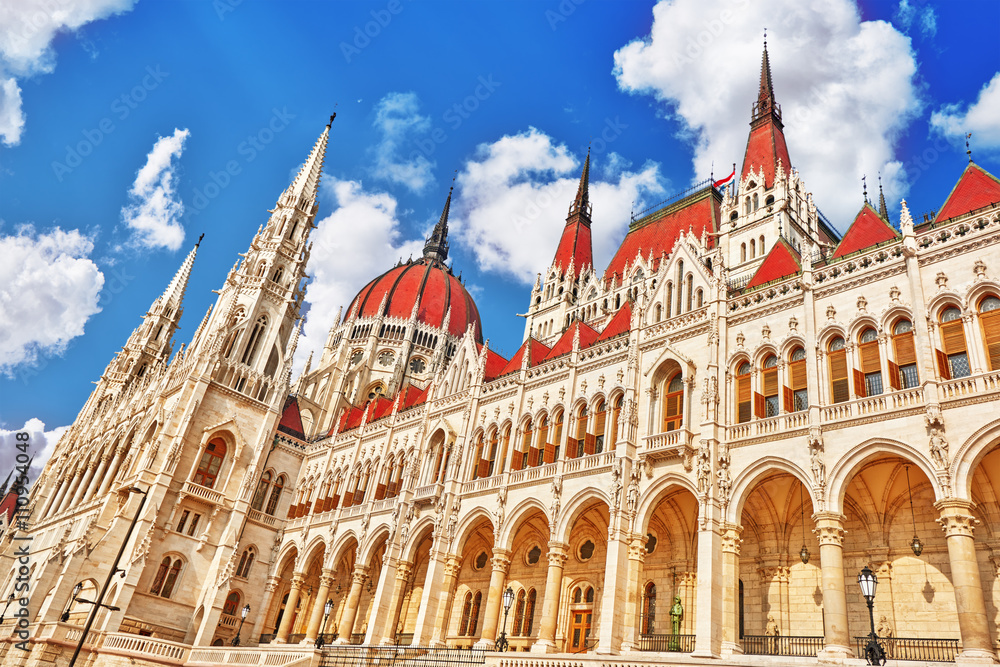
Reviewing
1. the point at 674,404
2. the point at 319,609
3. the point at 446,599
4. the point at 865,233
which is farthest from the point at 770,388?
the point at 319,609

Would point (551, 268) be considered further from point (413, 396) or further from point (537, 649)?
Result: point (537, 649)

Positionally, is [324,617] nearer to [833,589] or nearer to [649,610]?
[649,610]

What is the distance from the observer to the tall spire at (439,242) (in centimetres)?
7717

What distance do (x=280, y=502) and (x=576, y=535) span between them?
70.0ft

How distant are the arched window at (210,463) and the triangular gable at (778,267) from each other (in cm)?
3086

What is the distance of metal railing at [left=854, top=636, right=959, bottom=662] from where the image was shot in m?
18.0

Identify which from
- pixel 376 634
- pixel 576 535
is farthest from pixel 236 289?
pixel 576 535

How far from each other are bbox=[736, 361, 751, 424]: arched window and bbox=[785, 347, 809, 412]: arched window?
4.90 ft

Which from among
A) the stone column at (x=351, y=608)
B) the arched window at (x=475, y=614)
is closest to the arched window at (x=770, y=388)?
the arched window at (x=475, y=614)

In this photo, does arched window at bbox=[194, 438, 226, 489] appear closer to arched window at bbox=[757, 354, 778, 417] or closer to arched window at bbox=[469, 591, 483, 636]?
arched window at bbox=[469, 591, 483, 636]

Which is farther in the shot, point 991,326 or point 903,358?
point 903,358

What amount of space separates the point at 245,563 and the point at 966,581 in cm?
3478

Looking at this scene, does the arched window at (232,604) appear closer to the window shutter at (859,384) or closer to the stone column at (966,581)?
the window shutter at (859,384)

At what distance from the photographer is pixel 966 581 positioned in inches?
640
